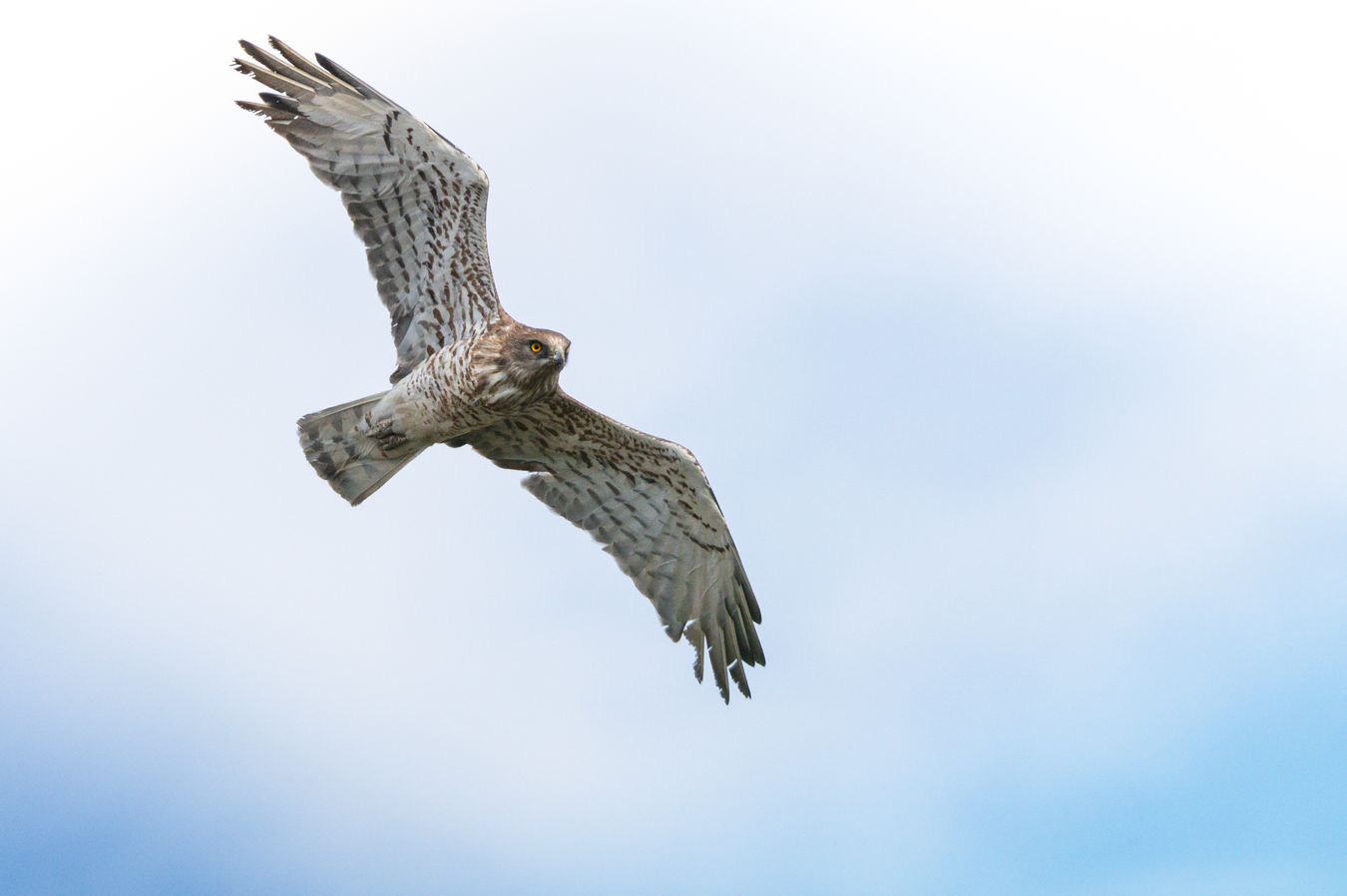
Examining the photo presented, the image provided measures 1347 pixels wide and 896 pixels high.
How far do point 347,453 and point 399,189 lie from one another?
1.90 m

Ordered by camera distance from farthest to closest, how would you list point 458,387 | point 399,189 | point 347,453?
point 347,453 → point 399,189 → point 458,387

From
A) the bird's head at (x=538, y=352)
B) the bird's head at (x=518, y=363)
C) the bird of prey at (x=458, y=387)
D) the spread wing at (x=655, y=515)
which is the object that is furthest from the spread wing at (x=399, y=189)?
the spread wing at (x=655, y=515)

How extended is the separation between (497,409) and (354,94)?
92.5 inches

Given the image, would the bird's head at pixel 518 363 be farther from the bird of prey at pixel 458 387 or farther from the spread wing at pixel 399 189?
the spread wing at pixel 399 189

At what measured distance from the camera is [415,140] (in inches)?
474

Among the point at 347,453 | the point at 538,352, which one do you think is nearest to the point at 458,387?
the point at 538,352

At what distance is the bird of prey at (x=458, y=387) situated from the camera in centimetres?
1202

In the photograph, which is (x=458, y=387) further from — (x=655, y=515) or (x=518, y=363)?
(x=655, y=515)

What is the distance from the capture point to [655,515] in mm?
13336

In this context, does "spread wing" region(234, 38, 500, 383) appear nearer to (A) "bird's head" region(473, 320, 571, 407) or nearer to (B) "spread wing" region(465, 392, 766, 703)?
(A) "bird's head" region(473, 320, 571, 407)

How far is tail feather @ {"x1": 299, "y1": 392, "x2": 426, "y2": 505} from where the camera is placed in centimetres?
1247

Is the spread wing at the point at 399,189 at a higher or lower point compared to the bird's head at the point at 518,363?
higher

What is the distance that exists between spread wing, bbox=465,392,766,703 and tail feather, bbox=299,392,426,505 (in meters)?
0.71

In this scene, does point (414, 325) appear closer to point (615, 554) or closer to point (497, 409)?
point (497, 409)
